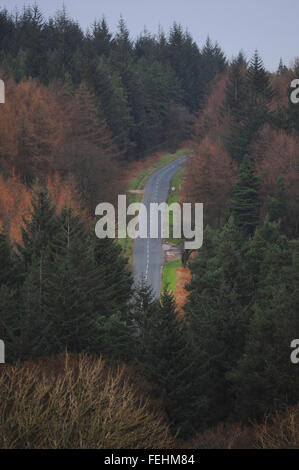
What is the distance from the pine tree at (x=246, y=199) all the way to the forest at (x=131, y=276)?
0.59 ft

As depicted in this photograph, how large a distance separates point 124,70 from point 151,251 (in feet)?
148

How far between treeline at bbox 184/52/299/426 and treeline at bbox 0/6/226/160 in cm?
1176

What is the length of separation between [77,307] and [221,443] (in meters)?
10.4

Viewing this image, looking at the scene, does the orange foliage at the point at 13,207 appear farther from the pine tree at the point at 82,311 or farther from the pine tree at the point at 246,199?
the pine tree at the point at 246,199

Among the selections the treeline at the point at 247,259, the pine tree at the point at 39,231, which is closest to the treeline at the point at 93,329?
the pine tree at the point at 39,231

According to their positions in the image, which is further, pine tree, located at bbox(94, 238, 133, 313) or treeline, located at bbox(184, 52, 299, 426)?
pine tree, located at bbox(94, 238, 133, 313)

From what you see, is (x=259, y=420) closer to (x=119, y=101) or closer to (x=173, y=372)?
(x=173, y=372)

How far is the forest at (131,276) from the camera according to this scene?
16688 mm

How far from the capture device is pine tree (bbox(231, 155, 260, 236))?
52125 millimetres

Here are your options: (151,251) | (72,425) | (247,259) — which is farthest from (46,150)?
(72,425)

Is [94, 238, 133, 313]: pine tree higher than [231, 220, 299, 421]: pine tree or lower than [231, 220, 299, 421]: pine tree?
higher

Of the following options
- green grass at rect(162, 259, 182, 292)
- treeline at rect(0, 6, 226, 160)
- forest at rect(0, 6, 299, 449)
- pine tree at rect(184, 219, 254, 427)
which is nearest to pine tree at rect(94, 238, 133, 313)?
forest at rect(0, 6, 299, 449)

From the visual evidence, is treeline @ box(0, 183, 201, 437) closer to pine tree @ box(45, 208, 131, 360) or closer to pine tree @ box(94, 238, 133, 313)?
pine tree @ box(45, 208, 131, 360)

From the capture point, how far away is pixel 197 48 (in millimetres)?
119375
